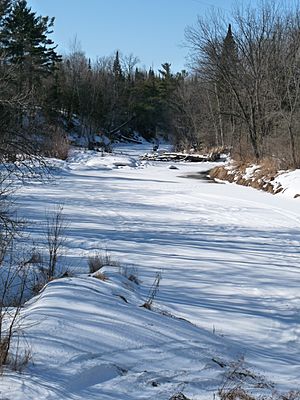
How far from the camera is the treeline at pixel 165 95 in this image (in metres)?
12.2

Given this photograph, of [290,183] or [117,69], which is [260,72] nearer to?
[290,183]

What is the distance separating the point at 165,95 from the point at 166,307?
238ft

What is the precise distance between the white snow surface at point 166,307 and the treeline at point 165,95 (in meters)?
3.09

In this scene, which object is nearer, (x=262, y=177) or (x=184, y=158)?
(x=262, y=177)

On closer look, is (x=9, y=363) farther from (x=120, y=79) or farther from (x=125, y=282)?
(x=120, y=79)

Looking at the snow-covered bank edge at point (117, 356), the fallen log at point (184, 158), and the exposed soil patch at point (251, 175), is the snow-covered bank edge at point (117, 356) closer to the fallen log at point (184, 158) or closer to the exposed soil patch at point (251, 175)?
the exposed soil patch at point (251, 175)

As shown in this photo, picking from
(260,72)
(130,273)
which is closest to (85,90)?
(260,72)

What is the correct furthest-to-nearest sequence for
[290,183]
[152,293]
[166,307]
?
[290,183], [152,293], [166,307]

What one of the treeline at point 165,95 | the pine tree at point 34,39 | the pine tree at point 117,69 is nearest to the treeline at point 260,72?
the treeline at point 165,95

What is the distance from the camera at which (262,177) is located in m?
23.3

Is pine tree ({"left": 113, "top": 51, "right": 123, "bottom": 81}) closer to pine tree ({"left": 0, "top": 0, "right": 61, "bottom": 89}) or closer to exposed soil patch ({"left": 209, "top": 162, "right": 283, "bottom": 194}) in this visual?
pine tree ({"left": 0, "top": 0, "right": 61, "bottom": 89})

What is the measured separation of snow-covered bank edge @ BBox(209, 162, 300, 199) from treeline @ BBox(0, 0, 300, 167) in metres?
1.12

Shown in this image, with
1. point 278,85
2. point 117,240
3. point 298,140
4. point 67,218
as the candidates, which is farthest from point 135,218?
point 278,85

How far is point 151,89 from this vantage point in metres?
77.8
